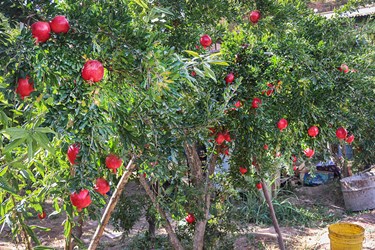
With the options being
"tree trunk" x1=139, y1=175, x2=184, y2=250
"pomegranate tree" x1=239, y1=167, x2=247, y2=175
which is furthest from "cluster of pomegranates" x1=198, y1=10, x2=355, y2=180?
"tree trunk" x1=139, y1=175, x2=184, y2=250

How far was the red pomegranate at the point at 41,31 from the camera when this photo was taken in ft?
3.61

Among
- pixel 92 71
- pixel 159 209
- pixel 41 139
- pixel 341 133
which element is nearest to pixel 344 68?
pixel 341 133

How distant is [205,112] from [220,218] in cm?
155

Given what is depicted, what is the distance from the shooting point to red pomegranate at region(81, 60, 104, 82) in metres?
1.08

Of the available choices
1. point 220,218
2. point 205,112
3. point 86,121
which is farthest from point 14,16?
point 220,218

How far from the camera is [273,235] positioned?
16.4 feet

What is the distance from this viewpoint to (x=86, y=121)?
1029 mm

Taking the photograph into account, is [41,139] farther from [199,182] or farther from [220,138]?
[199,182]

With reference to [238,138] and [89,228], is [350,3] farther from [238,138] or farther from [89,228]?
[89,228]

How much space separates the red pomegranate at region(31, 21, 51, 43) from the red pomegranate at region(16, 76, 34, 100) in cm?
12

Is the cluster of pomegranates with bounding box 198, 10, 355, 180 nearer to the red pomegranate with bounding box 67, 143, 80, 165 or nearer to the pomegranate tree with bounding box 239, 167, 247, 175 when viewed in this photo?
the pomegranate tree with bounding box 239, 167, 247, 175

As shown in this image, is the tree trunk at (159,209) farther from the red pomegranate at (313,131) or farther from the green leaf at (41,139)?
the green leaf at (41,139)

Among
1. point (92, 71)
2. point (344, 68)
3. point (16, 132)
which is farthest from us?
point (344, 68)

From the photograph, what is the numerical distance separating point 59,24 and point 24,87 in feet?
0.66
